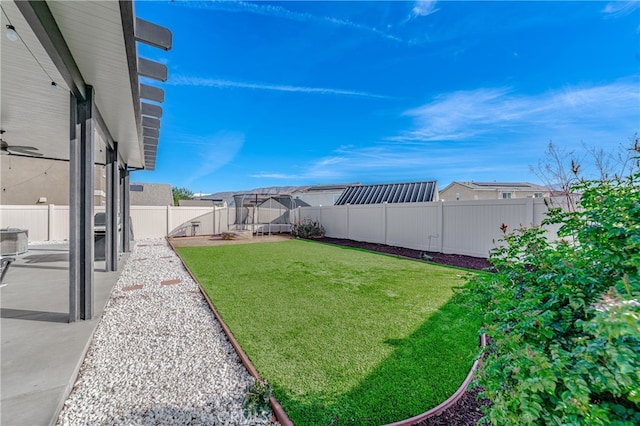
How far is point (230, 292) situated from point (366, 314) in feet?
8.46

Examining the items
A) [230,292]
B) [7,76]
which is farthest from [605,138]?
[7,76]

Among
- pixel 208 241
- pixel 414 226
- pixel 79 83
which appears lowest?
pixel 208 241

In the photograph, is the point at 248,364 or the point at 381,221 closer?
the point at 248,364

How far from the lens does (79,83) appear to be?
3.33 m

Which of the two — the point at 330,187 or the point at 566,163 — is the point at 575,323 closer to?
the point at 566,163

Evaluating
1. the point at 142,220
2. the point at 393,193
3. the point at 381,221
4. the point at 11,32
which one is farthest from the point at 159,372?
the point at 393,193

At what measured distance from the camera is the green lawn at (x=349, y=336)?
7.43 feet

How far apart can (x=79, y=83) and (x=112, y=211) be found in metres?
3.84

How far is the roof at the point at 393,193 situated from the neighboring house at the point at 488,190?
10080 mm

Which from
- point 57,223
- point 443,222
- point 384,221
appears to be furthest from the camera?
point 57,223

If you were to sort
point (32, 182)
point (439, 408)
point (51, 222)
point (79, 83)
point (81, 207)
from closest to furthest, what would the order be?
point (439, 408) < point (79, 83) < point (81, 207) < point (51, 222) < point (32, 182)

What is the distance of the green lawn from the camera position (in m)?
2.26

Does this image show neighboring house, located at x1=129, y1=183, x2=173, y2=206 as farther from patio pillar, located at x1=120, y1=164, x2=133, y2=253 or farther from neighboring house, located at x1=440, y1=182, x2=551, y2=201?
neighboring house, located at x1=440, y1=182, x2=551, y2=201

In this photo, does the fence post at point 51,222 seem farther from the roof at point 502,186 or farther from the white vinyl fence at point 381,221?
the roof at point 502,186
